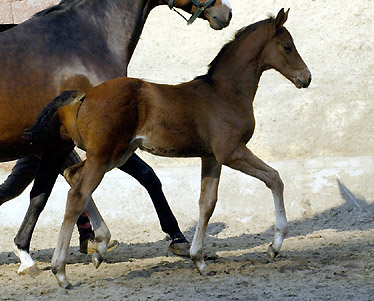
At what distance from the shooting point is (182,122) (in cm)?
486

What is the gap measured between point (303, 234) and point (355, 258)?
146 centimetres

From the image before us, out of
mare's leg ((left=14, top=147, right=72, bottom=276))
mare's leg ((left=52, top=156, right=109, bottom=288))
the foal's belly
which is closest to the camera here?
mare's leg ((left=52, top=156, right=109, bottom=288))

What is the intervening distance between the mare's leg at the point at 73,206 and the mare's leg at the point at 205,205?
81 centimetres

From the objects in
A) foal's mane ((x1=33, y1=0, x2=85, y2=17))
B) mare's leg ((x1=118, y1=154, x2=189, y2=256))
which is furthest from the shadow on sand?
foal's mane ((x1=33, y1=0, x2=85, y2=17))

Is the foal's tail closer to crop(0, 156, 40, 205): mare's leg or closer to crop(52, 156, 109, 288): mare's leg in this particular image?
crop(52, 156, 109, 288): mare's leg

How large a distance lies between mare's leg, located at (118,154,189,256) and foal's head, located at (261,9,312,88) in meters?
1.32

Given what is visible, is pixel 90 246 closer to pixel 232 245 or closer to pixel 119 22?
pixel 232 245

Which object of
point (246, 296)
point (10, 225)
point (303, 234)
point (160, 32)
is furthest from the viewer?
point (160, 32)

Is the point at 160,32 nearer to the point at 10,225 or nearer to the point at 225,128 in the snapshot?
the point at 10,225

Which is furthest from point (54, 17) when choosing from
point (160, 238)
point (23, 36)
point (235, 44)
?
point (160, 238)

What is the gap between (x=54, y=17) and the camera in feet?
17.8

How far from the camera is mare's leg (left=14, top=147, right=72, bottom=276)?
5.37 m

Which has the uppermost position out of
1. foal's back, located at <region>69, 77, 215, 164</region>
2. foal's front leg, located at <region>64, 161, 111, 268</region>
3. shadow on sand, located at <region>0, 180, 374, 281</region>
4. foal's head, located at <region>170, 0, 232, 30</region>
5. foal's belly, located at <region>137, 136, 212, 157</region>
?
foal's head, located at <region>170, 0, 232, 30</region>

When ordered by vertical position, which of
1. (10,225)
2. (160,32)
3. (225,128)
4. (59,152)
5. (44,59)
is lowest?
(10,225)
